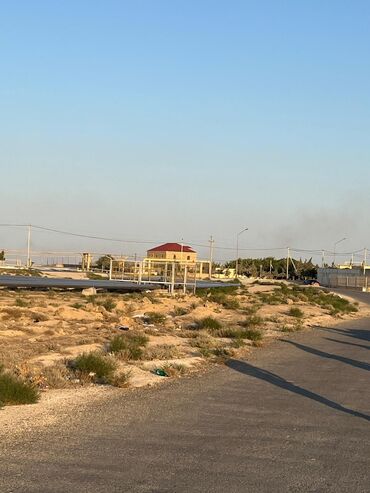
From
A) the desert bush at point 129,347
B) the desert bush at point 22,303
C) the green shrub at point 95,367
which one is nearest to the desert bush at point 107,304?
the desert bush at point 22,303

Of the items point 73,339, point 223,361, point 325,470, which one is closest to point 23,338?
point 73,339

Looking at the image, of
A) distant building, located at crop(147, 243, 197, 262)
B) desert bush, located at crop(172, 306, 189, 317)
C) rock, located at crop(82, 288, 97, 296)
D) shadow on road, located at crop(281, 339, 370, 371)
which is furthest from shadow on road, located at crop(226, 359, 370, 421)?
distant building, located at crop(147, 243, 197, 262)

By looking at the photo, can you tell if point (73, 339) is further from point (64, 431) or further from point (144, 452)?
point (144, 452)

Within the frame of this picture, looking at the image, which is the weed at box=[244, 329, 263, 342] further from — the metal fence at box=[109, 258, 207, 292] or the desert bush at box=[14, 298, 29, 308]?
the metal fence at box=[109, 258, 207, 292]

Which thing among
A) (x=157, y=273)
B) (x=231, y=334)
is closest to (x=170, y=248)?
(x=157, y=273)

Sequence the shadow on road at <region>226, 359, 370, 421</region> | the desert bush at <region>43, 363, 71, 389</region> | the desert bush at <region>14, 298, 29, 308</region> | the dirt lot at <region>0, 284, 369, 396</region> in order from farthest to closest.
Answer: the desert bush at <region>14, 298, 29, 308</region> → the dirt lot at <region>0, 284, 369, 396</region> → the desert bush at <region>43, 363, 71, 389</region> → the shadow on road at <region>226, 359, 370, 421</region>

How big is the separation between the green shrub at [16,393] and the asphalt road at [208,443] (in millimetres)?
1022

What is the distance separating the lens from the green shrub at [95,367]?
14.1 m

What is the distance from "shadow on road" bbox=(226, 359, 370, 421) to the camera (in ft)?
38.9

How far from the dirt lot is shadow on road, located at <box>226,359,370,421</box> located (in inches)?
29.4

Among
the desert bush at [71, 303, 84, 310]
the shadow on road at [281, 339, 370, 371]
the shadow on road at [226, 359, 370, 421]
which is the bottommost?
the shadow on road at [281, 339, 370, 371]

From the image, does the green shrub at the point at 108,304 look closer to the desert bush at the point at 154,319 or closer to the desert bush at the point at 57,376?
the desert bush at the point at 154,319

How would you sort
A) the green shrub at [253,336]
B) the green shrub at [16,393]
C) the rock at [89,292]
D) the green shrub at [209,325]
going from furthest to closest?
1. the rock at [89,292]
2. the green shrub at [209,325]
3. the green shrub at [253,336]
4. the green shrub at [16,393]

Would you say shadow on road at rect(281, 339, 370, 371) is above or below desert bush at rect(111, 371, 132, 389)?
below
